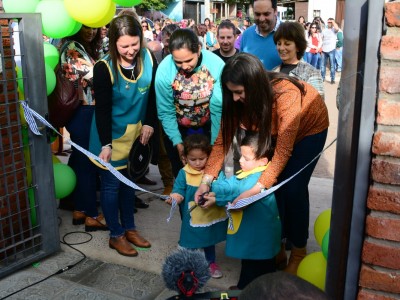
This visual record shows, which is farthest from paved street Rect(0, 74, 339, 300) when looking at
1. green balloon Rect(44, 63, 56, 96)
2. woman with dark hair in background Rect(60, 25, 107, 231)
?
green balloon Rect(44, 63, 56, 96)

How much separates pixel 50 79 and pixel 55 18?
1.47 feet

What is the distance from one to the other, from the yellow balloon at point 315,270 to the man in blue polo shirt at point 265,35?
1853 mm

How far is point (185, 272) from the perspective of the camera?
6.29 ft

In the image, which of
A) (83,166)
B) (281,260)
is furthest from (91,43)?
(281,260)

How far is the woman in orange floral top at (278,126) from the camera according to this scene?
8.70 feet

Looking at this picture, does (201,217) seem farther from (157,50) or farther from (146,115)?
(157,50)

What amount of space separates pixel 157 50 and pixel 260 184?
13.0 feet

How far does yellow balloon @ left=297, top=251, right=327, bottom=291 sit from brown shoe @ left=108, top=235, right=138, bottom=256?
1406mm

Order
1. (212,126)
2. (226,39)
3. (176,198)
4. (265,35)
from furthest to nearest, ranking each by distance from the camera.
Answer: (226,39) → (265,35) → (212,126) → (176,198)

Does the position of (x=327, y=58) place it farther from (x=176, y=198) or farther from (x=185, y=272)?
(x=185, y=272)

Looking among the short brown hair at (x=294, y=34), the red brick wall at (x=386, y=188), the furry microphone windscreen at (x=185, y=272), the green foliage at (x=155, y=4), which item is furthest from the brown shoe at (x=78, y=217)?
the green foliage at (x=155, y=4)

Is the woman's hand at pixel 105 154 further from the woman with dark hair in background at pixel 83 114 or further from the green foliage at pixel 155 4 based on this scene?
the green foliage at pixel 155 4

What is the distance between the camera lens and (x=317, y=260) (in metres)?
2.74

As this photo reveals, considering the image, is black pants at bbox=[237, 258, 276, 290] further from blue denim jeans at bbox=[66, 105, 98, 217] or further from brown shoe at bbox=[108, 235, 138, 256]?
blue denim jeans at bbox=[66, 105, 98, 217]
